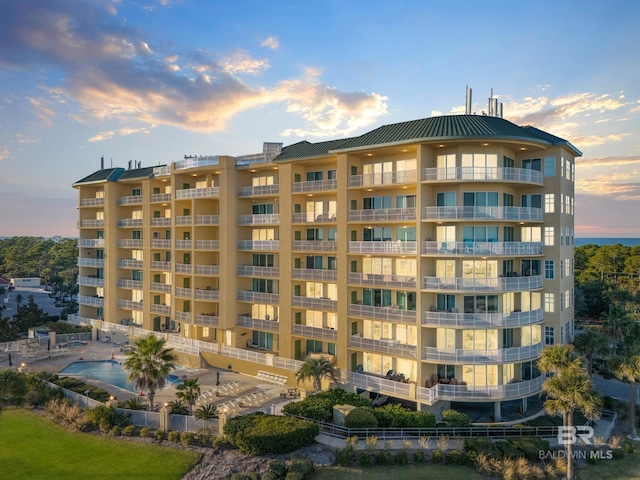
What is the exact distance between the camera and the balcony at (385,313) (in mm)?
31219

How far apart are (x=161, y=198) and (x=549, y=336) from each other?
40.7m

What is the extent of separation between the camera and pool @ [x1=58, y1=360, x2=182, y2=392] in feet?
124

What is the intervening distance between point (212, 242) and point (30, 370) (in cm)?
2023

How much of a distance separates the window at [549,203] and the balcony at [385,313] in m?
13.9

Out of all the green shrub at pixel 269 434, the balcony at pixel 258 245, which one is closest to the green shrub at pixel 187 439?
the green shrub at pixel 269 434

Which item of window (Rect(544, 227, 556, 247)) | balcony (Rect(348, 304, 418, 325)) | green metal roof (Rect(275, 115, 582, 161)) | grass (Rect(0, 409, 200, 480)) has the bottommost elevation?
grass (Rect(0, 409, 200, 480))

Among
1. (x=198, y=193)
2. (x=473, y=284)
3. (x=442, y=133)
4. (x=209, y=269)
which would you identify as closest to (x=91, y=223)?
(x=198, y=193)

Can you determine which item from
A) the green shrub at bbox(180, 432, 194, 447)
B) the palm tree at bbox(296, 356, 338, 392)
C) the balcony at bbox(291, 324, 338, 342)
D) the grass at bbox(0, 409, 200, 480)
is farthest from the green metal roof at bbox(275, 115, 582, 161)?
the grass at bbox(0, 409, 200, 480)

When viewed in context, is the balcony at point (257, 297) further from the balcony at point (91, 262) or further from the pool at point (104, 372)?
the balcony at point (91, 262)

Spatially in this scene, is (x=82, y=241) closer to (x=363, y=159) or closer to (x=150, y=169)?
(x=150, y=169)

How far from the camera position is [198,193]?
142 ft

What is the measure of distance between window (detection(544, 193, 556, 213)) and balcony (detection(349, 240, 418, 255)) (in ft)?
38.7

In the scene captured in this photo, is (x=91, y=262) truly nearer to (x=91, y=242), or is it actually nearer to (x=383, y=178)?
(x=91, y=242)

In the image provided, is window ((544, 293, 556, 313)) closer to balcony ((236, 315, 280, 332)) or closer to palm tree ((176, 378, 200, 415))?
balcony ((236, 315, 280, 332))
